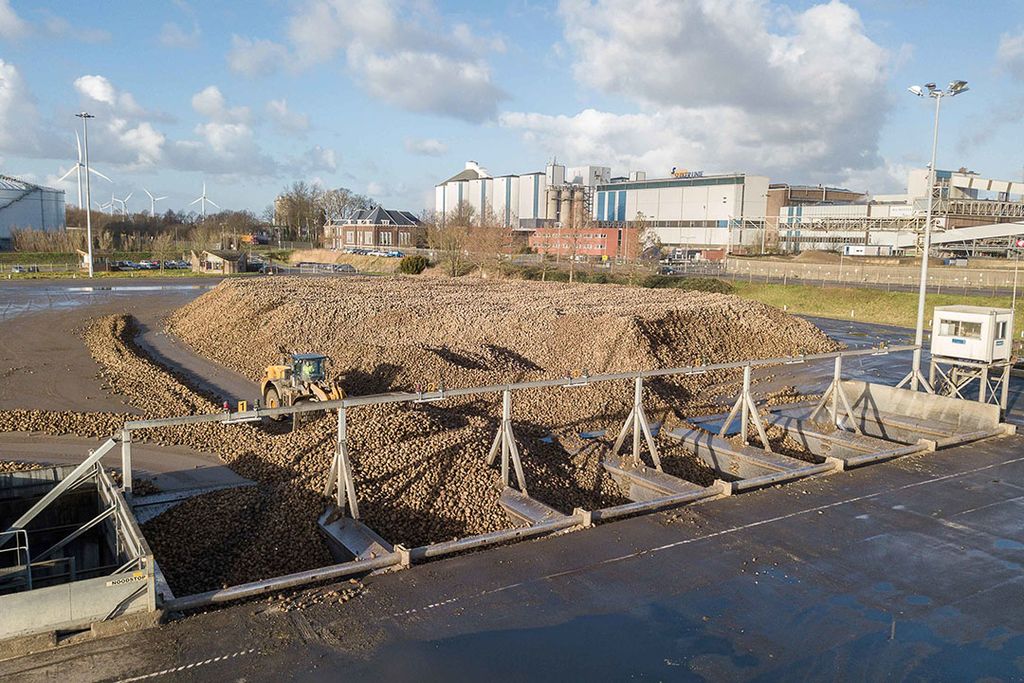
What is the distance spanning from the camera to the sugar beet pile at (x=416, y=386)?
11773 millimetres

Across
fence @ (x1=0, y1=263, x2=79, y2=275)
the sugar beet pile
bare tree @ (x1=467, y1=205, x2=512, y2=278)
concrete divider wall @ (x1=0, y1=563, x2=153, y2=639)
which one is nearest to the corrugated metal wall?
fence @ (x1=0, y1=263, x2=79, y2=275)

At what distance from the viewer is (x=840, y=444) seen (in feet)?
55.2

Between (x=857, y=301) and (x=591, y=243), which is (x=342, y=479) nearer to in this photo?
(x=857, y=301)

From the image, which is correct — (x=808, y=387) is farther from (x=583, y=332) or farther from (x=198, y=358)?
(x=198, y=358)

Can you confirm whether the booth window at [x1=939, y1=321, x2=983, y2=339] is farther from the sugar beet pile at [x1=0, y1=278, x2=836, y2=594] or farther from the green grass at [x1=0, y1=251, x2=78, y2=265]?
the green grass at [x1=0, y1=251, x2=78, y2=265]

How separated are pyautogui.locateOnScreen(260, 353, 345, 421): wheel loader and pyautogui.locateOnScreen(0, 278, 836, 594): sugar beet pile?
0.94m

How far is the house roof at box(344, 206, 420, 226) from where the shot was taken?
11075 centimetres

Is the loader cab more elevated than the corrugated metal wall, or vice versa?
the corrugated metal wall

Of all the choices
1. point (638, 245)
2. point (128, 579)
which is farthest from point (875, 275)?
point (128, 579)

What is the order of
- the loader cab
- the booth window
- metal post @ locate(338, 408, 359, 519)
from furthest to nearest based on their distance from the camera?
the booth window < the loader cab < metal post @ locate(338, 408, 359, 519)

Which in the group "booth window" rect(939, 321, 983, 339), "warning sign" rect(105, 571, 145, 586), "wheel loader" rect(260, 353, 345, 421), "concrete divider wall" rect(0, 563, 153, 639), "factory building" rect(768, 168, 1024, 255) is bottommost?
"concrete divider wall" rect(0, 563, 153, 639)

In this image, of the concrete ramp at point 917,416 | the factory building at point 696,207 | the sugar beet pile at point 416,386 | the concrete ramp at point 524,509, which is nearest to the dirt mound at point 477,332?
the sugar beet pile at point 416,386

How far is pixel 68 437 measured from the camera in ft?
55.5

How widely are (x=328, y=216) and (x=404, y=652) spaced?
131 meters
